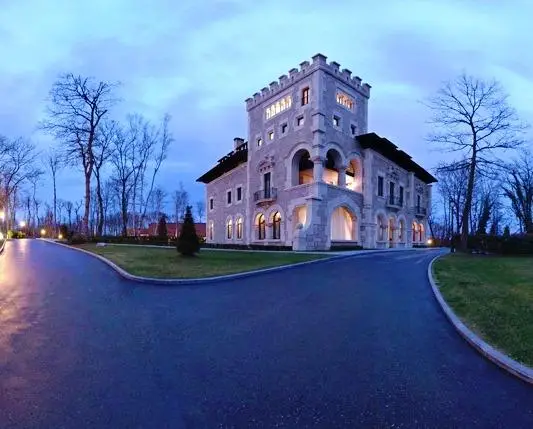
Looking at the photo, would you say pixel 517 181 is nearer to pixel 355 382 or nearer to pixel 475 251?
pixel 475 251

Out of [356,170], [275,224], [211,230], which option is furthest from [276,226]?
[211,230]

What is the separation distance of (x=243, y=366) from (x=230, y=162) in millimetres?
39589

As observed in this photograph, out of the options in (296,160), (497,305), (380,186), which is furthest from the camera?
(380,186)

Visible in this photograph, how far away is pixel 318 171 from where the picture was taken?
A: 29.0 meters

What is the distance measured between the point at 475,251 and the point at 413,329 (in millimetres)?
22726

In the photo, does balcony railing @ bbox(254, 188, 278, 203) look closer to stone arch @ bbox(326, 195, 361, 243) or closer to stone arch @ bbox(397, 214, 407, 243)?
stone arch @ bbox(326, 195, 361, 243)

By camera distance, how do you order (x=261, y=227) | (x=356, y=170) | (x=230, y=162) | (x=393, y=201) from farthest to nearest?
1. (x=230, y=162)
2. (x=393, y=201)
3. (x=261, y=227)
4. (x=356, y=170)

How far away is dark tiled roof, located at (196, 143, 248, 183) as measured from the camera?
4041 cm

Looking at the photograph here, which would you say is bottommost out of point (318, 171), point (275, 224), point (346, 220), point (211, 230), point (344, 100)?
point (211, 230)

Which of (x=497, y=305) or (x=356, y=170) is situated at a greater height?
(x=356, y=170)

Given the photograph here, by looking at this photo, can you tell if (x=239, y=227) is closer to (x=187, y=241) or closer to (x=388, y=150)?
(x=388, y=150)

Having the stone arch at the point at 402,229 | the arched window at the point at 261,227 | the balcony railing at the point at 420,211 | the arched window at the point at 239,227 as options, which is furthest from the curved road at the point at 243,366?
the balcony railing at the point at 420,211

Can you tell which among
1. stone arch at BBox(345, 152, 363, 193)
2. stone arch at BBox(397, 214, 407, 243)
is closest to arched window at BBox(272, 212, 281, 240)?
stone arch at BBox(345, 152, 363, 193)

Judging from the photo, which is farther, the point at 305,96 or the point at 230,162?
the point at 230,162
